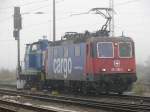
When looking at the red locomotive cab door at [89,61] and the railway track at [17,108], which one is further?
the red locomotive cab door at [89,61]

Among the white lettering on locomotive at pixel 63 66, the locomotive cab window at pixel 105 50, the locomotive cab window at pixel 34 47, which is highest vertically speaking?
the locomotive cab window at pixel 34 47

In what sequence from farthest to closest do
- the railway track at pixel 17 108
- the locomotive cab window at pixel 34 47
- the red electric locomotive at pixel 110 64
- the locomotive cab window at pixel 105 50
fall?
the locomotive cab window at pixel 34 47
the locomotive cab window at pixel 105 50
the red electric locomotive at pixel 110 64
the railway track at pixel 17 108

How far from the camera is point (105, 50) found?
975 inches

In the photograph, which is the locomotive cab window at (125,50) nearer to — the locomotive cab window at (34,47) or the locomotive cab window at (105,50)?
the locomotive cab window at (105,50)

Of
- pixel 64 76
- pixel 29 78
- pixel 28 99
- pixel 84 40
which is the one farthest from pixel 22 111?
pixel 29 78

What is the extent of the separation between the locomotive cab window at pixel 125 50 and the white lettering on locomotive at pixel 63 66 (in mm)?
2966

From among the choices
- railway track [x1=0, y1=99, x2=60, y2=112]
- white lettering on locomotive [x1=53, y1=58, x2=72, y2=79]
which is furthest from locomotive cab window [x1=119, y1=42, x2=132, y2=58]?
railway track [x1=0, y1=99, x2=60, y2=112]

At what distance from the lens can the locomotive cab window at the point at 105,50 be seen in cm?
2453

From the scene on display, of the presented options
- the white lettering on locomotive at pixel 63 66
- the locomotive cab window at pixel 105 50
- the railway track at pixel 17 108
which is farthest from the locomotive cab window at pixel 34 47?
the railway track at pixel 17 108

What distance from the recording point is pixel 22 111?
17.7m

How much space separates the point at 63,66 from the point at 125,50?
4104mm

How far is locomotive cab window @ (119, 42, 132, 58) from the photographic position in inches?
992

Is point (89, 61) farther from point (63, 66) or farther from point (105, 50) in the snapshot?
point (63, 66)

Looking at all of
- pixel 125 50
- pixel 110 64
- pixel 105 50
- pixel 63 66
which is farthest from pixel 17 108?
pixel 63 66
